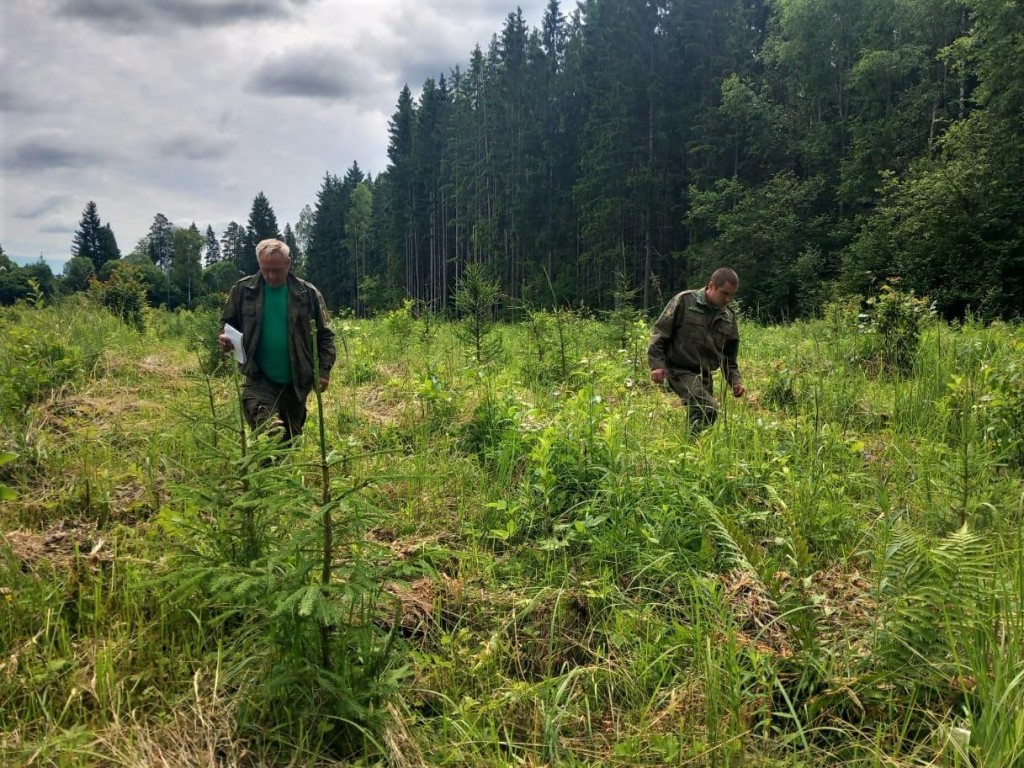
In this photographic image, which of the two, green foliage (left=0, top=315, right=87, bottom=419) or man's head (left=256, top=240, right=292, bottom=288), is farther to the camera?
green foliage (left=0, top=315, right=87, bottom=419)

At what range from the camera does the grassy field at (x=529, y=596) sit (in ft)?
5.96

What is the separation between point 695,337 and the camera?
5492 mm

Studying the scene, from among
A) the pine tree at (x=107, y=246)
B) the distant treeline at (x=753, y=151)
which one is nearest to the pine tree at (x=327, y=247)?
the distant treeline at (x=753, y=151)

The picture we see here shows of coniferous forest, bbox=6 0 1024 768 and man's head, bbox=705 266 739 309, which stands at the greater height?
man's head, bbox=705 266 739 309

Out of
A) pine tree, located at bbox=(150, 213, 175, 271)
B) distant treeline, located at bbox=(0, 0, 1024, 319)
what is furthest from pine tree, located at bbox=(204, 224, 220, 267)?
distant treeline, located at bbox=(0, 0, 1024, 319)

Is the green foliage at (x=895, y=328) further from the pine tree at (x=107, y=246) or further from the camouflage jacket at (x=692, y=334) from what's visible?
the pine tree at (x=107, y=246)

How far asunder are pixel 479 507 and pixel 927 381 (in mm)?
4199

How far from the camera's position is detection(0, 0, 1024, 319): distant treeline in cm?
2014

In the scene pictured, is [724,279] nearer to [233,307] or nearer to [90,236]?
[233,307]

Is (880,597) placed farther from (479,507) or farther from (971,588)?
(479,507)

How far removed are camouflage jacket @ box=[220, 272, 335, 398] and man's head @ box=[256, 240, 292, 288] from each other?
0.11 metres

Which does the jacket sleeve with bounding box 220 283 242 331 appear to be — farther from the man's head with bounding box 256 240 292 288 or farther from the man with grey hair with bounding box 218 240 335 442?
the man's head with bounding box 256 240 292 288

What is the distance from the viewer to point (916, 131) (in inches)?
1086

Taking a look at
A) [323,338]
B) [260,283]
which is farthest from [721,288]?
[260,283]
